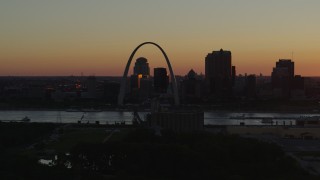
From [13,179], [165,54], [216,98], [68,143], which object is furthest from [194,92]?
[13,179]

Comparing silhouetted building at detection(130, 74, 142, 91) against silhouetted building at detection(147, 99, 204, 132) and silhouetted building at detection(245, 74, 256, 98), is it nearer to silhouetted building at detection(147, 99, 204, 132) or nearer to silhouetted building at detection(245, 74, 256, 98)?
silhouetted building at detection(245, 74, 256, 98)

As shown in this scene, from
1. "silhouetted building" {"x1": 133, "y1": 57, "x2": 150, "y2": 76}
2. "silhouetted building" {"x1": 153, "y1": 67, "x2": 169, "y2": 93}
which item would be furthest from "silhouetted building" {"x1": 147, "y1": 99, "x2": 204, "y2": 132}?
"silhouetted building" {"x1": 133, "y1": 57, "x2": 150, "y2": 76}

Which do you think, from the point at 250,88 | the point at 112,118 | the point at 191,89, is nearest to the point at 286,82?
the point at 250,88

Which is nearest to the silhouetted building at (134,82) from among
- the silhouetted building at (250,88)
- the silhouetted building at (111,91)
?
the silhouetted building at (111,91)

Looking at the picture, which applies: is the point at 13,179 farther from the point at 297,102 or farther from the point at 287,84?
the point at 287,84

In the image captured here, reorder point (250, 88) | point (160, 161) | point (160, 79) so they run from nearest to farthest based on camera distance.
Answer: point (160, 161), point (160, 79), point (250, 88)

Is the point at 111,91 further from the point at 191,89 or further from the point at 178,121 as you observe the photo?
the point at 178,121
